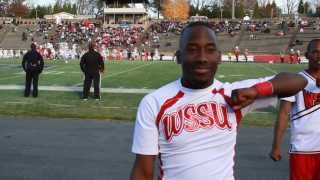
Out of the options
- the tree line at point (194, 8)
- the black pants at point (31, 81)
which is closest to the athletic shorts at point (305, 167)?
the black pants at point (31, 81)

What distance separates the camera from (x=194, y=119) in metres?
2.96

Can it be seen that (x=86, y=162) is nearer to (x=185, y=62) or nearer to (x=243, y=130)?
(x=243, y=130)

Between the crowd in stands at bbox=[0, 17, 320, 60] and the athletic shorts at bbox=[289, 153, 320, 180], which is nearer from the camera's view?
the athletic shorts at bbox=[289, 153, 320, 180]

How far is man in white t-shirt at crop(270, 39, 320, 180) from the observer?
482 cm

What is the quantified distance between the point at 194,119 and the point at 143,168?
36 cm

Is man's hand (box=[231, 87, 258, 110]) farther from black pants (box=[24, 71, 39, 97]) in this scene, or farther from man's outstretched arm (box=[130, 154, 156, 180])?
black pants (box=[24, 71, 39, 97])

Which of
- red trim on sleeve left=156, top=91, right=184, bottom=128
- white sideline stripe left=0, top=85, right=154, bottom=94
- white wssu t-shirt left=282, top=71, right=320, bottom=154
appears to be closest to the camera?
red trim on sleeve left=156, top=91, right=184, bottom=128

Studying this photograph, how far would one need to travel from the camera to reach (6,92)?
20.8 m

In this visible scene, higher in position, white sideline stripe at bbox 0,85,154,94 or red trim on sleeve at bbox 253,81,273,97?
red trim on sleeve at bbox 253,81,273,97

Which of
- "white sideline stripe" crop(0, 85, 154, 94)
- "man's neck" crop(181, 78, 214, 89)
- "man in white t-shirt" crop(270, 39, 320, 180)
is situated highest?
"man's neck" crop(181, 78, 214, 89)

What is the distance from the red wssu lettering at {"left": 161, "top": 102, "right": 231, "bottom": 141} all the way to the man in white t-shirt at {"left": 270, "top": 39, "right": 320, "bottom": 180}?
2005mm

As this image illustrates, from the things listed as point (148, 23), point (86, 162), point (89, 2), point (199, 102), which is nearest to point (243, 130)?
point (86, 162)

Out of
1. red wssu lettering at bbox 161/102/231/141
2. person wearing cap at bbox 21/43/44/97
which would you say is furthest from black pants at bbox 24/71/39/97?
red wssu lettering at bbox 161/102/231/141

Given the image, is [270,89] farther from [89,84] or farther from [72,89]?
[72,89]
